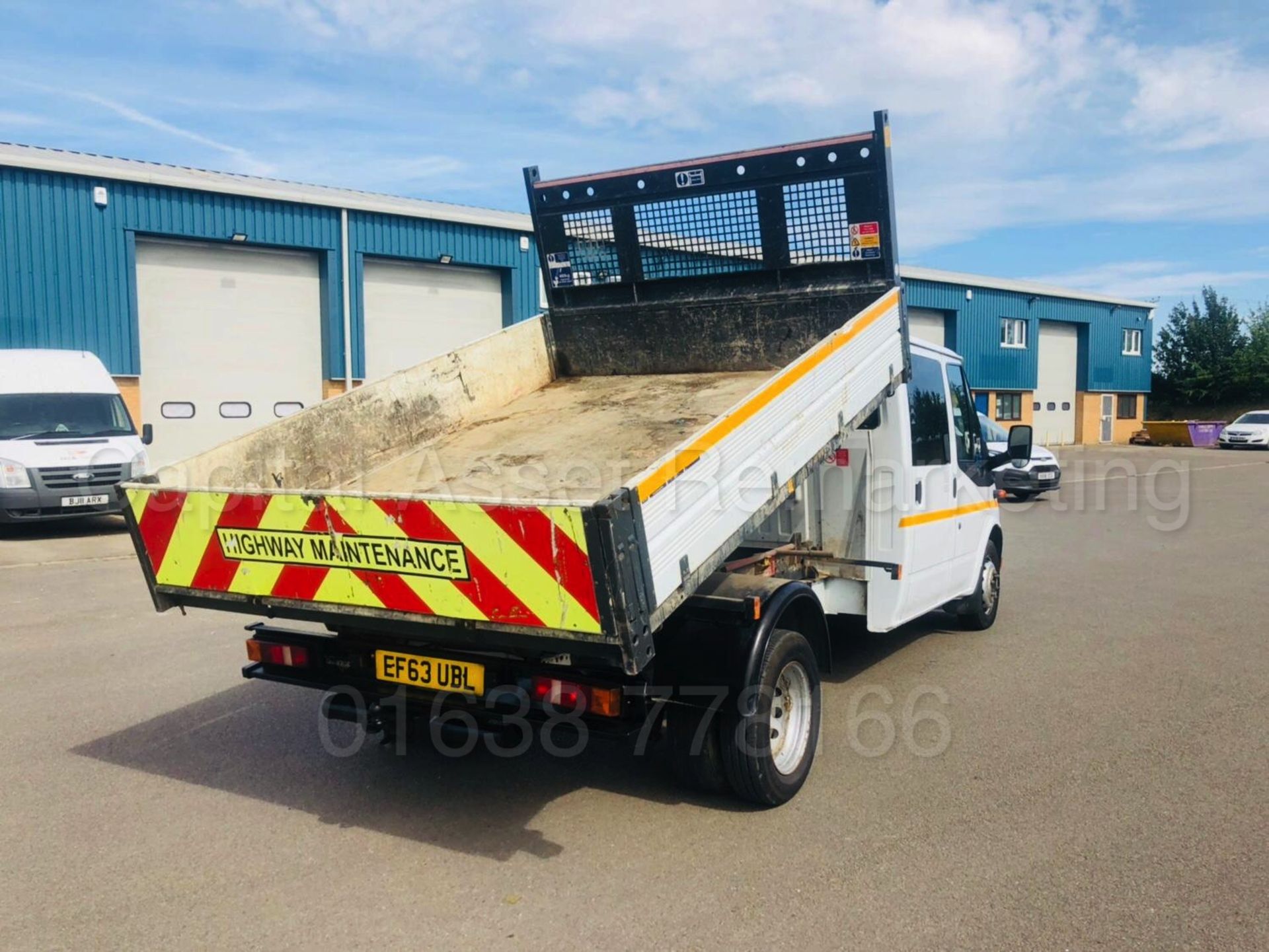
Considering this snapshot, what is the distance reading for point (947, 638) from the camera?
Answer: 7.59 metres

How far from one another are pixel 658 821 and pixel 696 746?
348mm

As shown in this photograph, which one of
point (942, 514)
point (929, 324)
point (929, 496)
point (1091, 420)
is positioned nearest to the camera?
point (929, 496)

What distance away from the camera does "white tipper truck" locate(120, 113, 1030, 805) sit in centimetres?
355

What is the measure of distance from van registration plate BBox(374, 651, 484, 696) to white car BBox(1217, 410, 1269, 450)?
41292 mm

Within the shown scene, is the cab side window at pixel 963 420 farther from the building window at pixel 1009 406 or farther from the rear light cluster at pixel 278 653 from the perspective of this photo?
the building window at pixel 1009 406

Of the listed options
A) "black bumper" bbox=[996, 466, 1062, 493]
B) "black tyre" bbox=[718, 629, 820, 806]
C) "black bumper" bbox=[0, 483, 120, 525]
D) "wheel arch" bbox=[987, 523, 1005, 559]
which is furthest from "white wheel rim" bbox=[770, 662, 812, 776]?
"black bumper" bbox=[996, 466, 1062, 493]

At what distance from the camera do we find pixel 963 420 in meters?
7.06

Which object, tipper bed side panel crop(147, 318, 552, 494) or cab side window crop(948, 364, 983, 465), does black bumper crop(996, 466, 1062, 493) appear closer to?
cab side window crop(948, 364, 983, 465)

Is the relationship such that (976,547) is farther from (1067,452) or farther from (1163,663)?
(1067,452)

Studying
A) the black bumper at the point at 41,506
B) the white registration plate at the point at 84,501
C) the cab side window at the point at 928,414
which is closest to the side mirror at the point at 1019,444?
the cab side window at the point at 928,414

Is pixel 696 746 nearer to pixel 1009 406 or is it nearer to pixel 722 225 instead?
pixel 722 225

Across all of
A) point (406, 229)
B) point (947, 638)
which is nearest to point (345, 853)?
point (947, 638)

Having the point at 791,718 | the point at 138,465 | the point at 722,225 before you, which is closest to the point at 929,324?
the point at 138,465

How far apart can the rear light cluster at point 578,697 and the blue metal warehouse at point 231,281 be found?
16.3 m
